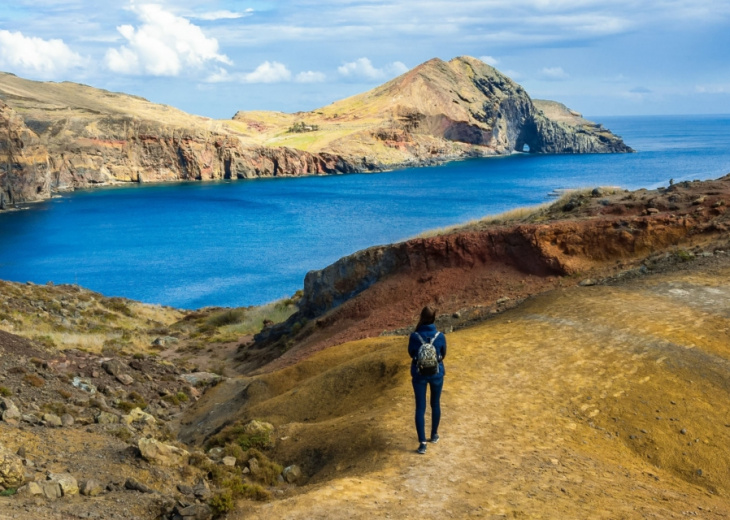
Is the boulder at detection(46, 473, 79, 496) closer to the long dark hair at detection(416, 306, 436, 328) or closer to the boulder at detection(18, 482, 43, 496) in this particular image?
the boulder at detection(18, 482, 43, 496)

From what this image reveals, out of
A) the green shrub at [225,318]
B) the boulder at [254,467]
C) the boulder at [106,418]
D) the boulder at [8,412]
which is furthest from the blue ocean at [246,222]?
the boulder at [254,467]

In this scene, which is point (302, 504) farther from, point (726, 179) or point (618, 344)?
point (726, 179)

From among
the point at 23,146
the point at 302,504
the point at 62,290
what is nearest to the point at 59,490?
the point at 302,504

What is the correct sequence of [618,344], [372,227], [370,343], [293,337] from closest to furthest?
[618,344], [370,343], [293,337], [372,227]

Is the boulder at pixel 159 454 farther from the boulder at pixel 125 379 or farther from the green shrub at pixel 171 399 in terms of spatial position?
the boulder at pixel 125 379

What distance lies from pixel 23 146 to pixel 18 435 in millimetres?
117195

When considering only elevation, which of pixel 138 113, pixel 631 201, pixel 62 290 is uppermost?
pixel 138 113

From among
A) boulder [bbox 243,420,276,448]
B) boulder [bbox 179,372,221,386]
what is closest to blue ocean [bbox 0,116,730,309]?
boulder [bbox 179,372,221,386]

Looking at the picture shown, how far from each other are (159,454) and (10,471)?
274 centimetres

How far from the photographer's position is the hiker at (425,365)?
38.4 ft

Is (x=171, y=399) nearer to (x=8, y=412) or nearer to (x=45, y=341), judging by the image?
(x=45, y=341)

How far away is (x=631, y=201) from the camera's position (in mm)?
28047

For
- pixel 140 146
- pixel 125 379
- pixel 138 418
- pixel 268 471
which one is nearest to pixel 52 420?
pixel 138 418

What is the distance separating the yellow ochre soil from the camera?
10367 mm
